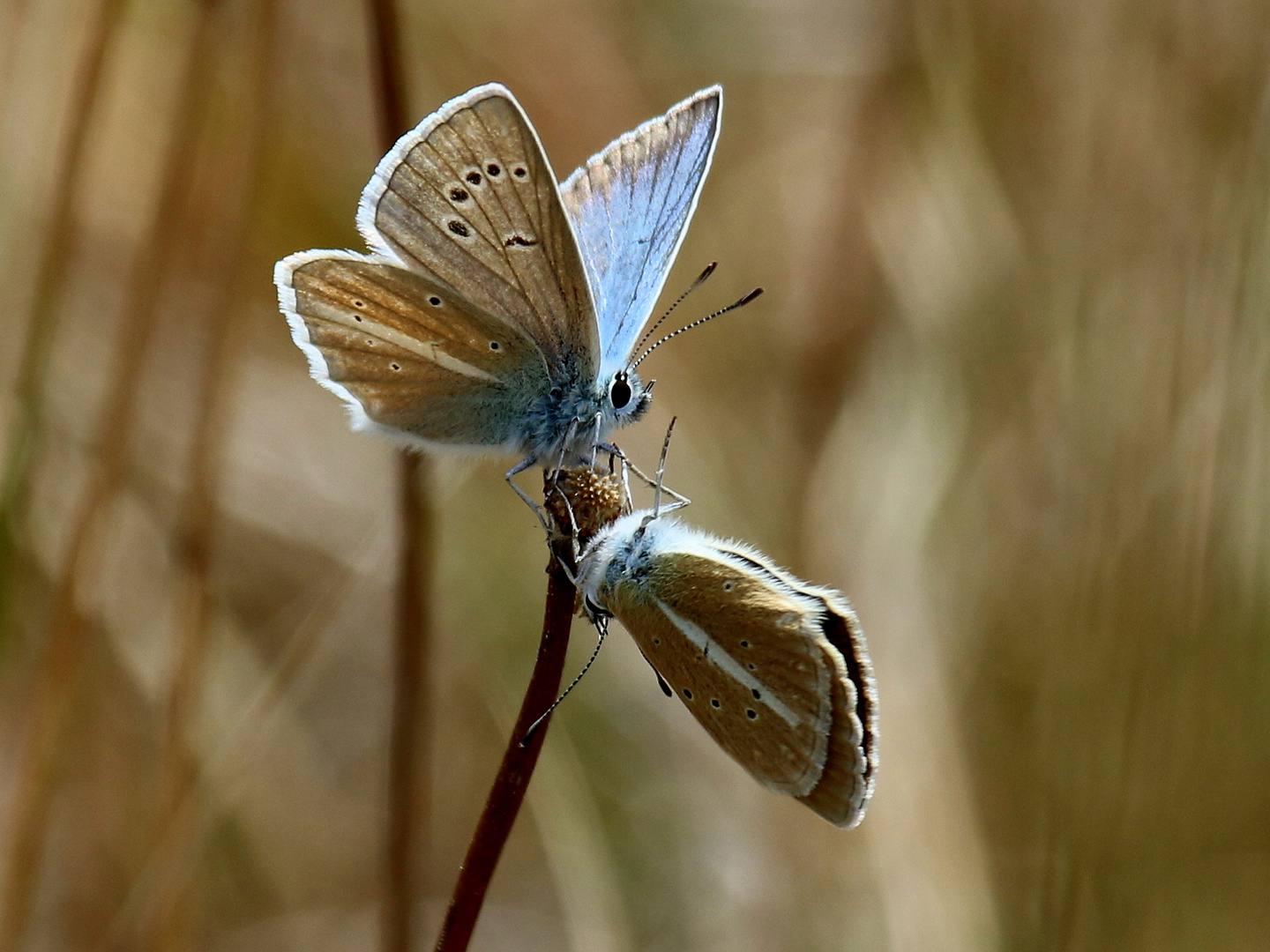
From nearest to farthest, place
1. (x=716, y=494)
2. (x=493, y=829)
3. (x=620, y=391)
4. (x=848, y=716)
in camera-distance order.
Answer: (x=493, y=829), (x=848, y=716), (x=620, y=391), (x=716, y=494)

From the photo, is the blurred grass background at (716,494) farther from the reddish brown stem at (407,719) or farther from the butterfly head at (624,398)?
the butterfly head at (624,398)

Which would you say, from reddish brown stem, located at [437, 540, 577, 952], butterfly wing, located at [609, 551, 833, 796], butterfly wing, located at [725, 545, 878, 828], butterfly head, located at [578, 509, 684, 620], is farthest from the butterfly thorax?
reddish brown stem, located at [437, 540, 577, 952]

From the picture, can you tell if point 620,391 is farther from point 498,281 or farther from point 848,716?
point 848,716

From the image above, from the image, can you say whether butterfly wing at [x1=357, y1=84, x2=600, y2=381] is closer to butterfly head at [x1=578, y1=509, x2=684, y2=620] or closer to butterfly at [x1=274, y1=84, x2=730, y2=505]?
butterfly at [x1=274, y1=84, x2=730, y2=505]

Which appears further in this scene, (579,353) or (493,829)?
(579,353)

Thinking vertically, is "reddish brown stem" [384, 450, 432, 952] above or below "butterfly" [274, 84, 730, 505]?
below

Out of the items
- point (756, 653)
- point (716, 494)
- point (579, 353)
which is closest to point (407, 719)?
point (579, 353)

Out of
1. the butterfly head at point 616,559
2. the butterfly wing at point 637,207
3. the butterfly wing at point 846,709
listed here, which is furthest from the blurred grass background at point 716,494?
the butterfly wing at point 846,709

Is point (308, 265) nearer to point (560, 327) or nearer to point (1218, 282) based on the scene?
point (560, 327)
